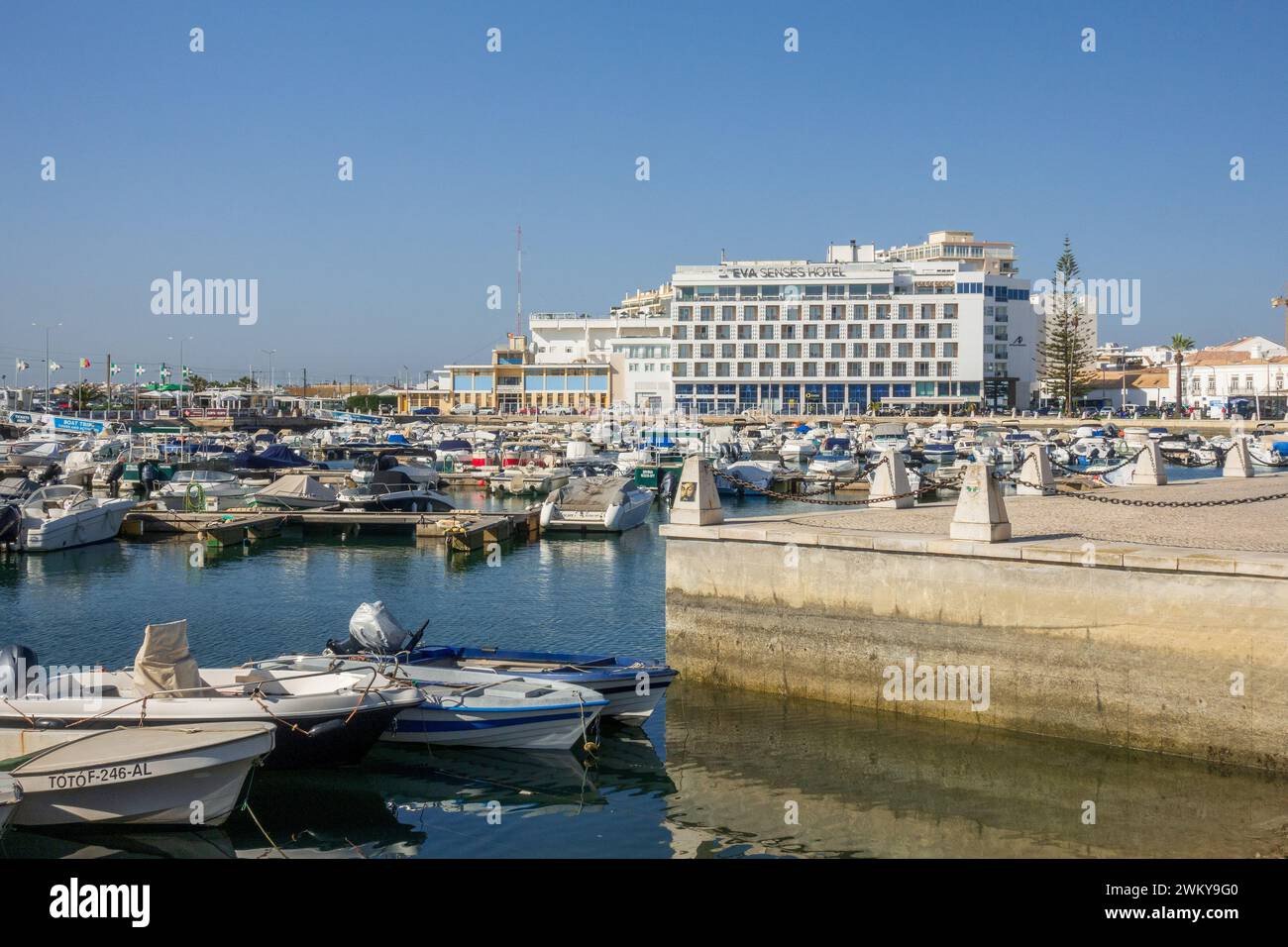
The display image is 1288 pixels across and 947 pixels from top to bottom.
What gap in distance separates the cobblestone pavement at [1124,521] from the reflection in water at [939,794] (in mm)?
4163

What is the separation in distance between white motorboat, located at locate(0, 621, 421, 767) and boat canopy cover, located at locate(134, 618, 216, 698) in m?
0.01

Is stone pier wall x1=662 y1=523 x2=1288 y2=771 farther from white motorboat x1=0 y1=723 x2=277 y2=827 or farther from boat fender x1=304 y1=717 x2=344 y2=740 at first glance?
white motorboat x1=0 y1=723 x2=277 y2=827

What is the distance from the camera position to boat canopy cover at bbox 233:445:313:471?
6875 centimetres

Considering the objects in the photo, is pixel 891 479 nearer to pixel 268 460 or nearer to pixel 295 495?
pixel 295 495

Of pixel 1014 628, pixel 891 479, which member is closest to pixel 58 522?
pixel 891 479

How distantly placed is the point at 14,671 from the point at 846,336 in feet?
402

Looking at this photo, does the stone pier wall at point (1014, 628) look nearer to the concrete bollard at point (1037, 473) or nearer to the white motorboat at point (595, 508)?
the concrete bollard at point (1037, 473)

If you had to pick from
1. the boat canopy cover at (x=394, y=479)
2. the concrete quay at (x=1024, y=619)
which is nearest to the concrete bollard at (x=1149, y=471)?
the concrete quay at (x=1024, y=619)

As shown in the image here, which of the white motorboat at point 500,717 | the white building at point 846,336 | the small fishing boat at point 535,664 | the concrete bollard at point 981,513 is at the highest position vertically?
the white building at point 846,336

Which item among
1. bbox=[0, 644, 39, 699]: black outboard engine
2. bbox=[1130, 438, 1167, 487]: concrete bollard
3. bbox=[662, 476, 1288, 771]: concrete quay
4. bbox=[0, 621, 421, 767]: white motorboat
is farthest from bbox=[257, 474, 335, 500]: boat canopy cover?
bbox=[0, 621, 421, 767]: white motorboat

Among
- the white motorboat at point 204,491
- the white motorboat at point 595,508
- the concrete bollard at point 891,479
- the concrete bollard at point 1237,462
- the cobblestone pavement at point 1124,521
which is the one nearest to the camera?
the cobblestone pavement at point 1124,521

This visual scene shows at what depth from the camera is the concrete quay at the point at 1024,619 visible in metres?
17.1
